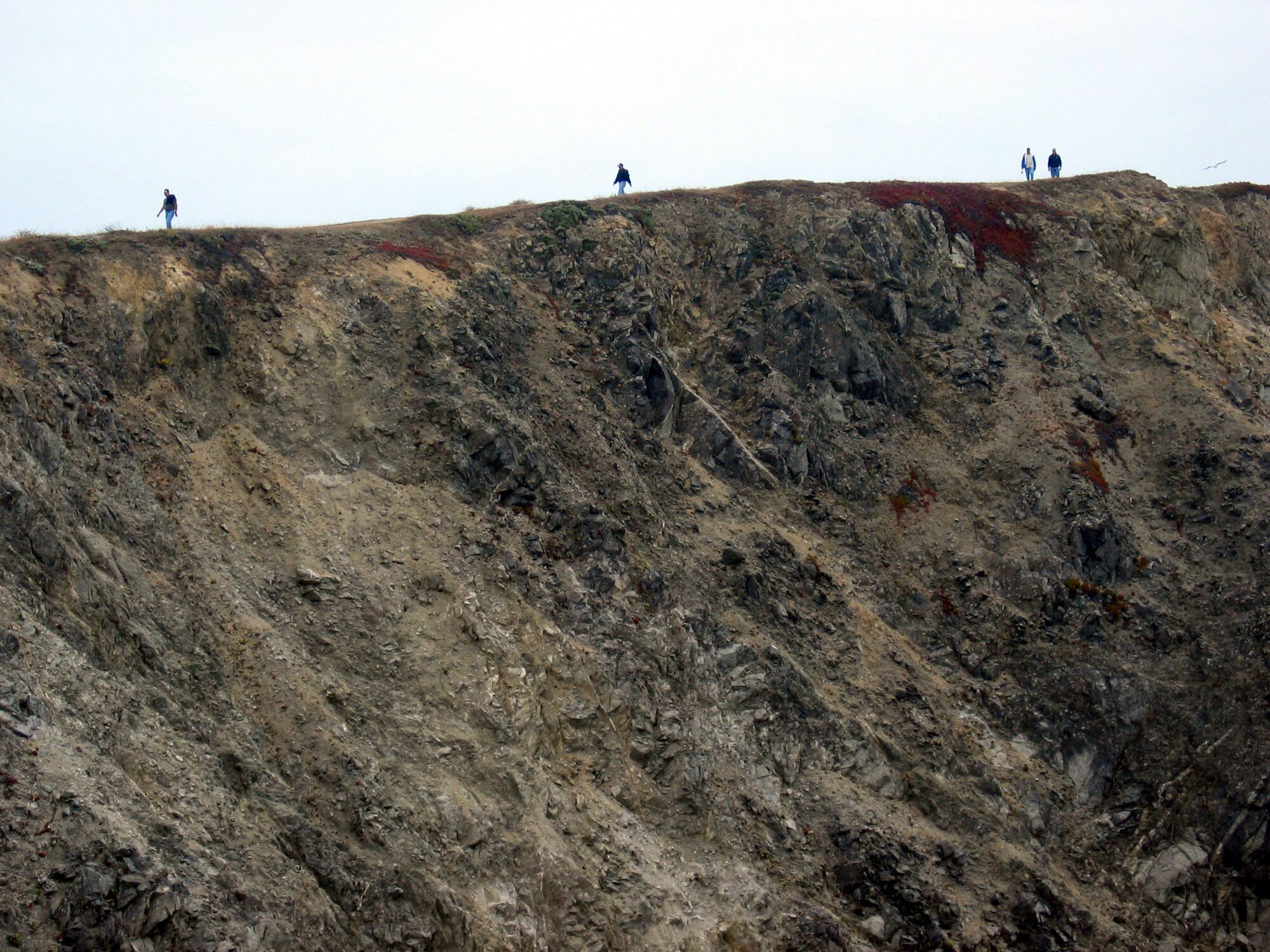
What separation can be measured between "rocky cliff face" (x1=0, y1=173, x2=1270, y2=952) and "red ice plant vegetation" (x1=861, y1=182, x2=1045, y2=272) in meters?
0.64

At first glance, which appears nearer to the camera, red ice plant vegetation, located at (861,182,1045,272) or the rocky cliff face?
the rocky cliff face

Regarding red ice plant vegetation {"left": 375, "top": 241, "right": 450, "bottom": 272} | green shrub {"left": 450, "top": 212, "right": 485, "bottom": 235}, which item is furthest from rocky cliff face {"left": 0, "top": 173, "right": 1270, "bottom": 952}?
red ice plant vegetation {"left": 375, "top": 241, "right": 450, "bottom": 272}

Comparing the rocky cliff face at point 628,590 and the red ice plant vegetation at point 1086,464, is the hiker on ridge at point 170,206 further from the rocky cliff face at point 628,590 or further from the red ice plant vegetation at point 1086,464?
the red ice plant vegetation at point 1086,464

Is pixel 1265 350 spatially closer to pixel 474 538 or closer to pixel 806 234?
pixel 806 234

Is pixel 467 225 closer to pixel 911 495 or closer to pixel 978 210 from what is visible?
pixel 911 495

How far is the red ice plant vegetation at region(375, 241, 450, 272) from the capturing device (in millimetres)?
35000

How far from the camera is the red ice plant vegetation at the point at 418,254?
115 ft

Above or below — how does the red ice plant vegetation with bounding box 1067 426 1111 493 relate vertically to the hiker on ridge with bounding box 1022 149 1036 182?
below

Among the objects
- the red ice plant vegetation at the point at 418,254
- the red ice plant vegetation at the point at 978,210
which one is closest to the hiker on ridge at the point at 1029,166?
the red ice plant vegetation at the point at 978,210

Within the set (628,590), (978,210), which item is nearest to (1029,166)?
(978,210)

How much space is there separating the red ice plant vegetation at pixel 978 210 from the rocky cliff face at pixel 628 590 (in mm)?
636

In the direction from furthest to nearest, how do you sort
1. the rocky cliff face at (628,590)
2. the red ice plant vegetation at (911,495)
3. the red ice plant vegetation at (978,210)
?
the red ice plant vegetation at (978,210) → the red ice plant vegetation at (911,495) → the rocky cliff face at (628,590)

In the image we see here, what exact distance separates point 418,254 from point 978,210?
24.4 m

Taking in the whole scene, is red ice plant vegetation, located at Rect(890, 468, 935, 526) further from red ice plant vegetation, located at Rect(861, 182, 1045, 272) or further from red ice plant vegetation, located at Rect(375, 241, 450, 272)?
red ice plant vegetation, located at Rect(375, 241, 450, 272)
